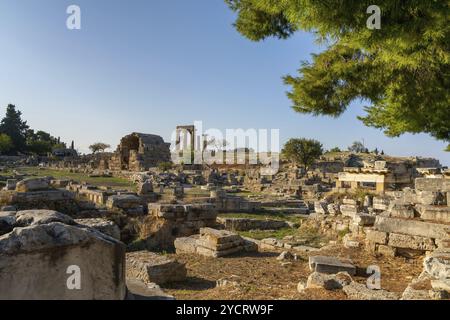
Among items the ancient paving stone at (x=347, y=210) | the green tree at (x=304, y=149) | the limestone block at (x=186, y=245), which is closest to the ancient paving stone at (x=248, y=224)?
the ancient paving stone at (x=347, y=210)

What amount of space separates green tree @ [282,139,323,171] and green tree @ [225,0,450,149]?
3223 cm

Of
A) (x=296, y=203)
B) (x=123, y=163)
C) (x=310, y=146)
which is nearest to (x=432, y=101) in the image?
(x=296, y=203)

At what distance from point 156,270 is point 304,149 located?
1584 inches

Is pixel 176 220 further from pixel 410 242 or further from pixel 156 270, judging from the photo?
pixel 410 242

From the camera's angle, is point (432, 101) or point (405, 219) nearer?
point (405, 219)

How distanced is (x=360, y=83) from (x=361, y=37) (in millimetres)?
3765

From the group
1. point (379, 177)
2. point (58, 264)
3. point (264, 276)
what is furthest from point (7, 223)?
point (379, 177)

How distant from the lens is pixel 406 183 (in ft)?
70.6

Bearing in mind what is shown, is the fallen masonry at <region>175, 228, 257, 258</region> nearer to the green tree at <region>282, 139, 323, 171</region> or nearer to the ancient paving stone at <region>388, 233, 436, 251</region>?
the ancient paving stone at <region>388, 233, 436, 251</region>

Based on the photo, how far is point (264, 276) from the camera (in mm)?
6906

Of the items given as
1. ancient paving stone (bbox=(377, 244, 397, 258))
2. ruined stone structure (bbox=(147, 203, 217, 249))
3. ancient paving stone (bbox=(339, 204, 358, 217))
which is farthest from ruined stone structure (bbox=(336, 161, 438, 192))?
ancient paving stone (bbox=(377, 244, 397, 258))
